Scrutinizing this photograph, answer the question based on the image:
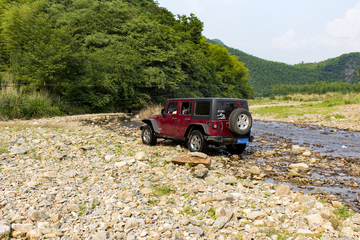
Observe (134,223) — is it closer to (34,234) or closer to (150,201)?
(150,201)

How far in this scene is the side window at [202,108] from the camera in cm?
928

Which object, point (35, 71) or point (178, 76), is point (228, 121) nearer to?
point (35, 71)

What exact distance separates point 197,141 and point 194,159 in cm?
177

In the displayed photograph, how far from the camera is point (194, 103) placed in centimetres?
980

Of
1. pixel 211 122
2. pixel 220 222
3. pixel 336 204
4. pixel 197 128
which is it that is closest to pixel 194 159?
pixel 211 122

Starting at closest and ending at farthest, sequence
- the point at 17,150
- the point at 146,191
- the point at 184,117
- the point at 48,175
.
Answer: the point at 146,191
the point at 48,175
the point at 17,150
the point at 184,117

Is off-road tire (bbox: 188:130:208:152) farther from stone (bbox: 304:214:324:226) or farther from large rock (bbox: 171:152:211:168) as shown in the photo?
stone (bbox: 304:214:324:226)

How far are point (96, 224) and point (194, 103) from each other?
20.2ft

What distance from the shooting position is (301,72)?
156500 millimetres

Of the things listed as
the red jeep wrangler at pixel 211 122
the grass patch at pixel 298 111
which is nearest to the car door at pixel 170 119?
the red jeep wrangler at pixel 211 122

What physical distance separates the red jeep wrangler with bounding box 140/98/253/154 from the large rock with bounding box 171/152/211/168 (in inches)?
47.6

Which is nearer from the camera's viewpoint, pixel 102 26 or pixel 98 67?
pixel 98 67

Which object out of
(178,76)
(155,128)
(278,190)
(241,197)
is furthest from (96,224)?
(178,76)

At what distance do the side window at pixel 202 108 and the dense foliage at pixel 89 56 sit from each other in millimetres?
17312
